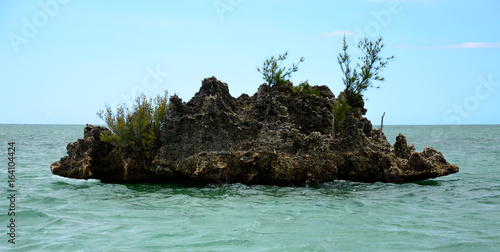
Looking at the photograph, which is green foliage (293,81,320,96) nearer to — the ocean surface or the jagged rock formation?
the jagged rock formation

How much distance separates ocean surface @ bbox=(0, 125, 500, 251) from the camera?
9922 millimetres

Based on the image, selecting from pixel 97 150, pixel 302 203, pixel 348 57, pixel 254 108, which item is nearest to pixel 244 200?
pixel 302 203

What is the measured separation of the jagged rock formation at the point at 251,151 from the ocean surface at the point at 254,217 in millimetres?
569

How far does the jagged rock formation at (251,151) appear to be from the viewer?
1698cm

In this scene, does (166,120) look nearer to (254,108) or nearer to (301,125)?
(254,108)

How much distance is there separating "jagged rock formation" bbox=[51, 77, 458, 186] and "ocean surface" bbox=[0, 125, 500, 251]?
0.57 meters

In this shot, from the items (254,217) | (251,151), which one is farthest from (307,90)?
(254,217)

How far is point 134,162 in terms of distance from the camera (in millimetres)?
17844

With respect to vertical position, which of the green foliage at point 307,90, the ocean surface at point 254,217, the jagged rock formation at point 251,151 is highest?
the green foliage at point 307,90

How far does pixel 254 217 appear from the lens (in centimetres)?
1237

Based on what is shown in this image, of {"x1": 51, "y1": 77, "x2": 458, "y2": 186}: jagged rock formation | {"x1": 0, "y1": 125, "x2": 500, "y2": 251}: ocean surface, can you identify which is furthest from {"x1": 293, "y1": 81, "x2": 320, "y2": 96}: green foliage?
{"x1": 0, "y1": 125, "x2": 500, "y2": 251}: ocean surface

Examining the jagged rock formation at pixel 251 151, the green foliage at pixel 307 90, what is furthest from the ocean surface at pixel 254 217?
the green foliage at pixel 307 90

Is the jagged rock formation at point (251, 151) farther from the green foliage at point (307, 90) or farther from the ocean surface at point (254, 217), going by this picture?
the green foliage at point (307, 90)

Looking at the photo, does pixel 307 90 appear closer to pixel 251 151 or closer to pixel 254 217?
pixel 251 151
